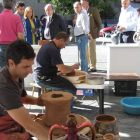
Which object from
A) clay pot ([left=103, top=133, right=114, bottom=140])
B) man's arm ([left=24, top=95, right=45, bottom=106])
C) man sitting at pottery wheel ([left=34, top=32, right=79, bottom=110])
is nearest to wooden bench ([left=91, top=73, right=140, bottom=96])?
man sitting at pottery wheel ([left=34, top=32, right=79, bottom=110])

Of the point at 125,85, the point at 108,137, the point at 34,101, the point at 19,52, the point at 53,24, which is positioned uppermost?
the point at 53,24

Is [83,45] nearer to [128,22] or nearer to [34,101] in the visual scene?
[128,22]

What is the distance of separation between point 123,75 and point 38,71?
6.48 ft

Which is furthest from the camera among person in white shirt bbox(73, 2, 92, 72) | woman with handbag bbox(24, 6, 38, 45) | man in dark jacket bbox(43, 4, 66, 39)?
woman with handbag bbox(24, 6, 38, 45)

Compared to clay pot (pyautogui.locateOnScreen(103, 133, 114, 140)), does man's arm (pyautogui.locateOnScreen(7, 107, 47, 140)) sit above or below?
above

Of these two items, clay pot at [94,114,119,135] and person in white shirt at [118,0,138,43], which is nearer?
clay pot at [94,114,119,135]

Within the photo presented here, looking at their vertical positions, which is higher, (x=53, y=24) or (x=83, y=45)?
(x=53, y=24)

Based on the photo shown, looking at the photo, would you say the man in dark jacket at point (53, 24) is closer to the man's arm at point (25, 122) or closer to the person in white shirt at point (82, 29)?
the person in white shirt at point (82, 29)

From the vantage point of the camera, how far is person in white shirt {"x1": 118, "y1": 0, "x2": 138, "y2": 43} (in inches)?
A: 218

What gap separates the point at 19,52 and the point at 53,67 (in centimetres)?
180

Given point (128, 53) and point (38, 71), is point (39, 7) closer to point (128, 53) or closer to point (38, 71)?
point (128, 53)

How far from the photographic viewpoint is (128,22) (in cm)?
559

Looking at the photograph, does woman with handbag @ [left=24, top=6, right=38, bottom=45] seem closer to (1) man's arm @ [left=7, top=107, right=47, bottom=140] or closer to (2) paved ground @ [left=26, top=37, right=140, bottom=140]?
(2) paved ground @ [left=26, top=37, right=140, bottom=140]

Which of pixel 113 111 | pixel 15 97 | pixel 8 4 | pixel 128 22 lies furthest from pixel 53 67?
pixel 128 22
